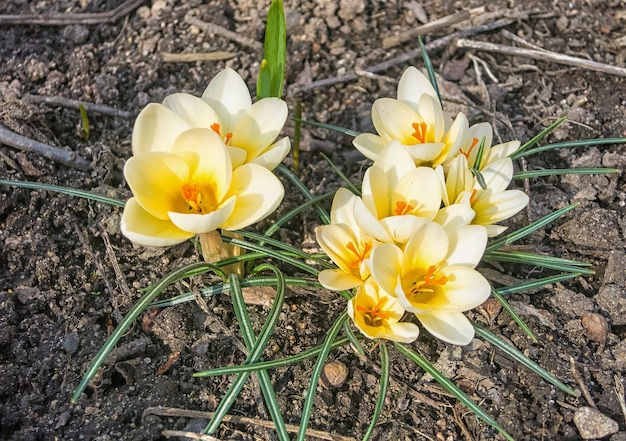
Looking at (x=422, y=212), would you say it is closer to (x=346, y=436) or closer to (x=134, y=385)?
(x=346, y=436)

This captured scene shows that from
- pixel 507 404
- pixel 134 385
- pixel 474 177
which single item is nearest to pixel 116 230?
pixel 134 385

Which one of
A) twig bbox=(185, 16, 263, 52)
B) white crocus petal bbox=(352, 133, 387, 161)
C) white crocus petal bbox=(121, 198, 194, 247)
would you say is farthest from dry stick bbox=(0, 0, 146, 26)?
white crocus petal bbox=(121, 198, 194, 247)

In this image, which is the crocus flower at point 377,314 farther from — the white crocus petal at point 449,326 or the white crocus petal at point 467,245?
the white crocus petal at point 467,245

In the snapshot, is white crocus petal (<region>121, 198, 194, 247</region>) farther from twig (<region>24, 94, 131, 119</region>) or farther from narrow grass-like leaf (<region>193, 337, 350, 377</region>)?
twig (<region>24, 94, 131, 119</region>)

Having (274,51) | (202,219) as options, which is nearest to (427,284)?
(202,219)

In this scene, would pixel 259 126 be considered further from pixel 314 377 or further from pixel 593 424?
pixel 593 424

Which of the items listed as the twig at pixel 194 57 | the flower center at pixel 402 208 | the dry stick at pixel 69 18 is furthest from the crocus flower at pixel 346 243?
the dry stick at pixel 69 18

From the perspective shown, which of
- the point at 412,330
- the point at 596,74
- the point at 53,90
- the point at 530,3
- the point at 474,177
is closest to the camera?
the point at 412,330
